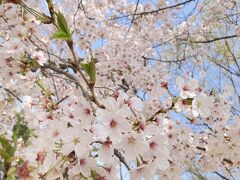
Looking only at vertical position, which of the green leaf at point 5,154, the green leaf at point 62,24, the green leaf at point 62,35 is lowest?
the green leaf at point 5,154

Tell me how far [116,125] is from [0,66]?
3.64 feet

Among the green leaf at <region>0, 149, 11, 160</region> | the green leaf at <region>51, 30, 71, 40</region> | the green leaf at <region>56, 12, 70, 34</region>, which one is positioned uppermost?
the green leaf at <region>56, 12, 70, 34</region>

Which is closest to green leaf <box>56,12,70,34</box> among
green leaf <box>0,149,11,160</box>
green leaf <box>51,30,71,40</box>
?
green leaf <box>51,30,71,40</box>

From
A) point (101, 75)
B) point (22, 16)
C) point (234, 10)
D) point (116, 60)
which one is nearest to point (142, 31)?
point (116, 60)

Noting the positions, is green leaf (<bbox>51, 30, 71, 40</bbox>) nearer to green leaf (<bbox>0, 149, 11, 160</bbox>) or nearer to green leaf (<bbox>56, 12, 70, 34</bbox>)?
green leaf (<bbox>56, 12, 70, 34</bbox>)

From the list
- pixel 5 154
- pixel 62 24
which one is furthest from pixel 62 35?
pixel 5 154

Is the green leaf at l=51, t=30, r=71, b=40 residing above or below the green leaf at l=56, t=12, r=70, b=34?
below

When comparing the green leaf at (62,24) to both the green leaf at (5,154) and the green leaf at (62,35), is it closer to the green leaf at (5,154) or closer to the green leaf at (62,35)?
the green leaf at (62,35)

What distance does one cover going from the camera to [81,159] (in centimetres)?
164

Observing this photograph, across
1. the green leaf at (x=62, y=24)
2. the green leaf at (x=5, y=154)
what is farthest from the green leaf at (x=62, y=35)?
the green leaf at (x=5, y=154)

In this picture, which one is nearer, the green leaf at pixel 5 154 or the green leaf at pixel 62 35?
the green leaf at pixel 5 154

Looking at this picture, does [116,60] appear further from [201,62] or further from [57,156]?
[57,156]

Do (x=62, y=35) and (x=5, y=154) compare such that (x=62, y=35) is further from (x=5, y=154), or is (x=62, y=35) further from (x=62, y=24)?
(x=5, y=154)

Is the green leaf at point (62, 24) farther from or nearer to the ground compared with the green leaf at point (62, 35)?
farther from the ground
